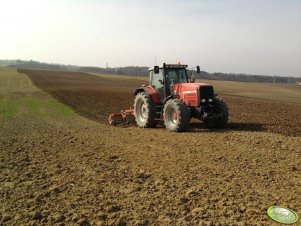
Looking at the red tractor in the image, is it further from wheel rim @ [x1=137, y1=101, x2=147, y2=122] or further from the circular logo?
the circular logo

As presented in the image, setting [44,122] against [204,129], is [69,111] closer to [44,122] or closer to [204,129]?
[44,122]

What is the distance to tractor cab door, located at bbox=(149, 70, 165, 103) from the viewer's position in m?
13.1

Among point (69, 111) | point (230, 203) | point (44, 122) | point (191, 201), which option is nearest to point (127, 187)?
point (191, 201)

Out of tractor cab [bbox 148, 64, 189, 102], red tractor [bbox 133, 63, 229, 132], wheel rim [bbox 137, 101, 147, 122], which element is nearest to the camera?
red tractor [bbox 133, 63, 229, 132]

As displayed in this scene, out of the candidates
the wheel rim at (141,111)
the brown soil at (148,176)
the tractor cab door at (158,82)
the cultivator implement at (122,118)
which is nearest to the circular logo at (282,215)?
the brown soil at (148,176)

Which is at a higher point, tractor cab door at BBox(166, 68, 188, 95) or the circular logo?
tractor cab door at BBox(166, 68, 188, 95)

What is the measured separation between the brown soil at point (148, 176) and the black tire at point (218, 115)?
0.39m

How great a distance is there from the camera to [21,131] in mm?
12359

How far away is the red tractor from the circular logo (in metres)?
6.19

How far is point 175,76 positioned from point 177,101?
146cm

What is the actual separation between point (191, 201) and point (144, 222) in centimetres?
104

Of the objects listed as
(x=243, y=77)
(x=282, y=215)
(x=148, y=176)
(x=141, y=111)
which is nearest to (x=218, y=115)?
(x=141, y=111)

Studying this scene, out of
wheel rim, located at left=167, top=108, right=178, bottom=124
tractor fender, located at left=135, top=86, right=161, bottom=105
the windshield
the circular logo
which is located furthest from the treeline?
the circular logo

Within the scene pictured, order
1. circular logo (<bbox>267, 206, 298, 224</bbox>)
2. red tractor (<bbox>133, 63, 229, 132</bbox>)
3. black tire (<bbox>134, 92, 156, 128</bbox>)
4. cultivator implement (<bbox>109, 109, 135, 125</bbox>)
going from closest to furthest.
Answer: circular logo (<bbox>267, 206, 298, 224</bbox>) → red tractor (<bbox>133, 63, 229, 132</bbox>) → black tire (<bbox>134, 92, 156, 128</bbox>) → cultivator implement (<bbox>109, 109, 135, 125</bbox>)
